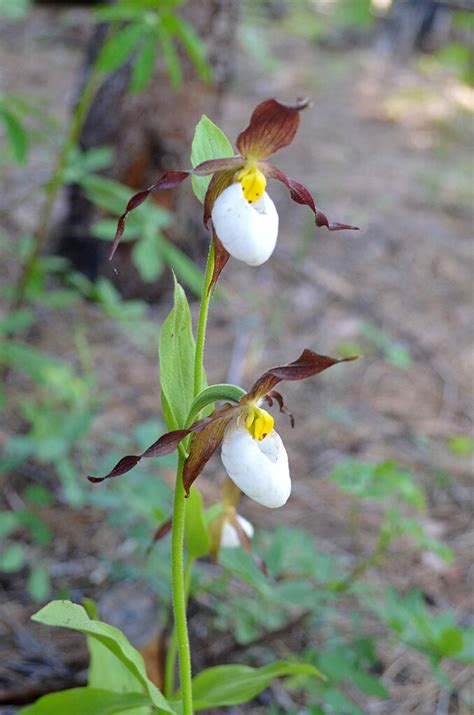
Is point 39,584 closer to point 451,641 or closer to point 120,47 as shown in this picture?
point 451,641

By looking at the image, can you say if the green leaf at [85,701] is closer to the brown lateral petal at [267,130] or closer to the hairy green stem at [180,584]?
the hairy green stem at [180,584]

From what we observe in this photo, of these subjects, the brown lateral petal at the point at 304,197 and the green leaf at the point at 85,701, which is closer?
the brown lateral petal at the point at 304,197

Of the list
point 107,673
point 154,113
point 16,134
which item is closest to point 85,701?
point 107,673

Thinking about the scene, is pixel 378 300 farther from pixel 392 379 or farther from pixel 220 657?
pixel 220 657

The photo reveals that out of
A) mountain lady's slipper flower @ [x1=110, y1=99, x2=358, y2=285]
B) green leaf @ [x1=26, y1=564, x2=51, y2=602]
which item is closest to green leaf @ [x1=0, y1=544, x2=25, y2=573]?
green leaf @ [x1=26, y1=564, x2=51, y2=602]

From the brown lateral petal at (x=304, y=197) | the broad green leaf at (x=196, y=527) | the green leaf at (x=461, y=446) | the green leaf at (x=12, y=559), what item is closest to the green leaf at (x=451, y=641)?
the broad green leaf at (x=196, y=527)

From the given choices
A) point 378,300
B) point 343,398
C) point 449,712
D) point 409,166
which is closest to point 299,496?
point 343,398
